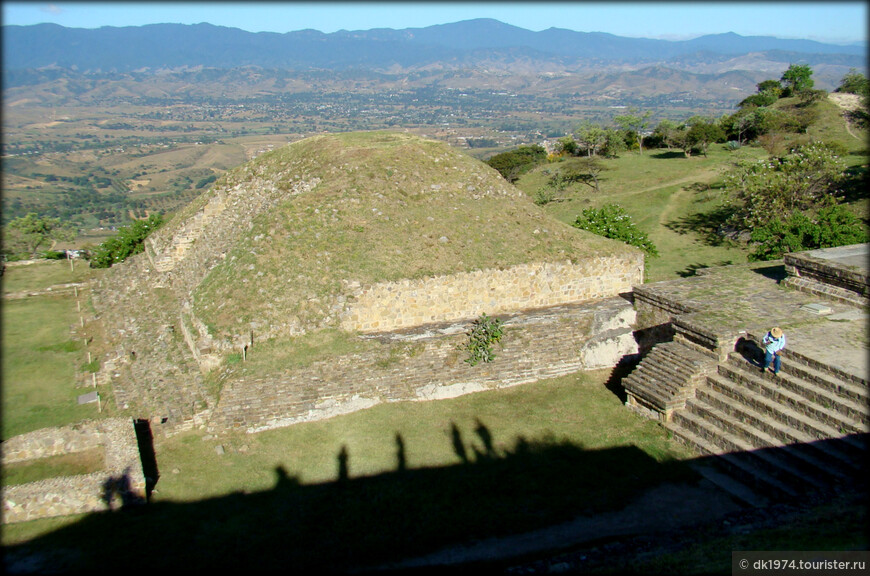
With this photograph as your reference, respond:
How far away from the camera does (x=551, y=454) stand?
9875 millimetres

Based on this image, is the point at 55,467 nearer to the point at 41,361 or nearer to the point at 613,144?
the point at 41,361

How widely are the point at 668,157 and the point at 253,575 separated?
40.2 metres

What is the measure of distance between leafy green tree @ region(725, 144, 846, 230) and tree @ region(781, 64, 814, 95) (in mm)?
32468

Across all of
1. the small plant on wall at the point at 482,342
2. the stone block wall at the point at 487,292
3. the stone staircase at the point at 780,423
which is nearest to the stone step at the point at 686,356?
the stone staircase at the point at 780,423

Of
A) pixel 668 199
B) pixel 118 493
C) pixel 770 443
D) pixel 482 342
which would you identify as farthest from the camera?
pixel 668 199

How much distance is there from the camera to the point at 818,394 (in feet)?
29.6

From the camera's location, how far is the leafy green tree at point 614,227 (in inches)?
698

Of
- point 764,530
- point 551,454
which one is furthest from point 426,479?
point 764,530

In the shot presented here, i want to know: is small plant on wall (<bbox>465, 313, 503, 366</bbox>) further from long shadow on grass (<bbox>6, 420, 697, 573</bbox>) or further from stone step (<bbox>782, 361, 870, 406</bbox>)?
stone step (<bbox>782, 361, 870, 406</bbox>)

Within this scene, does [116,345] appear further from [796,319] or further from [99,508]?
[796,319]

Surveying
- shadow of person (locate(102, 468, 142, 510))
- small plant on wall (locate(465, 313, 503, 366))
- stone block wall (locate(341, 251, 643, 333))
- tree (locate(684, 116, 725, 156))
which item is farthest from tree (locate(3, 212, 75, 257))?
tree (locate(684, 116, 725, 156))

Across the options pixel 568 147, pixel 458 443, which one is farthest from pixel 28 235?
pixel 568 147

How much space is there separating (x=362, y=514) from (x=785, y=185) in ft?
69.4

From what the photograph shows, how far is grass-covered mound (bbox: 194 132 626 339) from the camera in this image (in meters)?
12.6
